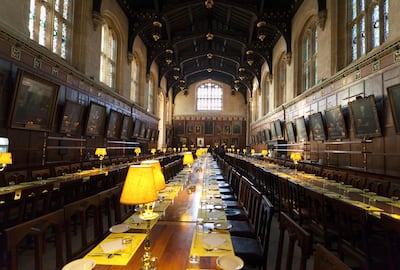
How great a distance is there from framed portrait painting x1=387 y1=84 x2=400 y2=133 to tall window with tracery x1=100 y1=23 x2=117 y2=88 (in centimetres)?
1048

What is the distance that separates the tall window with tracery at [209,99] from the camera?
30203mm

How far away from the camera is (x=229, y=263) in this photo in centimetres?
152

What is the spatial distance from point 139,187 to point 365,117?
662 centimetres

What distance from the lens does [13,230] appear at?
157 centimetres

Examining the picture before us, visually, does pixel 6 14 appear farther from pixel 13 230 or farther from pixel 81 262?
pixel 81 262

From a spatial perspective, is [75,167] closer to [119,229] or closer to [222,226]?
[119,229]

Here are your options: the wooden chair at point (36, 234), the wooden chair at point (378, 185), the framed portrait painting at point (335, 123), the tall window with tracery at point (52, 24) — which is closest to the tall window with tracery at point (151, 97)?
the tall window with tracery at point (52, 24)

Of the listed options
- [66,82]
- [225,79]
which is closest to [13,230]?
[66,82]

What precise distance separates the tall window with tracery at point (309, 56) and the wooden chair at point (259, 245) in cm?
986

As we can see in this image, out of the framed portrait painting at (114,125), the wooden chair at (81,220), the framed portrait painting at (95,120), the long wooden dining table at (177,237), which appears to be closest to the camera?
the long wooden dining table at (177,237)

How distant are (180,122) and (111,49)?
18.0m

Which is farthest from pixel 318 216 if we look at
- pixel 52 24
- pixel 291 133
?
pixel 291 133

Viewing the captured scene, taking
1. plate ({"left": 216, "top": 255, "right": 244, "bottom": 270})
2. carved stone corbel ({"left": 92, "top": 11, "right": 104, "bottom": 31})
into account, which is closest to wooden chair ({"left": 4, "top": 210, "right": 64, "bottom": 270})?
plate ({"left": 216, "top": 255, "right": 244, "bottom": 270})

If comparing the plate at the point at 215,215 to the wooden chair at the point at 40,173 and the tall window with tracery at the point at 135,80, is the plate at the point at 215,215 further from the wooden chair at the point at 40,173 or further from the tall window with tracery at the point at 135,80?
the tall window with tracery at the point at 135,80
